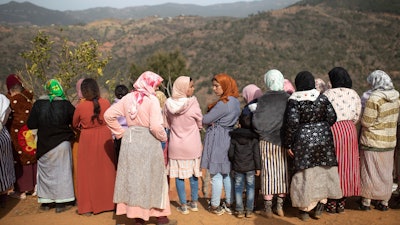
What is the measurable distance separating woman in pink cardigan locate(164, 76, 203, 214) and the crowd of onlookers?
0.04 feet

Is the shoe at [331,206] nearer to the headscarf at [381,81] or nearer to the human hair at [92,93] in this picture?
the headscarf at [381,81]

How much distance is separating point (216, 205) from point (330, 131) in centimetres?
179

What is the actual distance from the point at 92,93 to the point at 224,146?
185cm

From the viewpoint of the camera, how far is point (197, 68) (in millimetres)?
25797

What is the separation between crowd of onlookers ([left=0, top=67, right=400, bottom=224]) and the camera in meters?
3.83

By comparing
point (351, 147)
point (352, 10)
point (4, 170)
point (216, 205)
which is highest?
point (352, 10)

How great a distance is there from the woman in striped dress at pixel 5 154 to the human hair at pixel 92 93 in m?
1.23

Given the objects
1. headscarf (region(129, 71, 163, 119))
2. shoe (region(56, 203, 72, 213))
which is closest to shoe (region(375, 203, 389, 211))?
headscarf (region(129, 71, 163, 119))

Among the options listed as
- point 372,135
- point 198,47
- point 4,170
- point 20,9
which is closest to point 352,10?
point 198,47

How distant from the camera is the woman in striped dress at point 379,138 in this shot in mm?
4250

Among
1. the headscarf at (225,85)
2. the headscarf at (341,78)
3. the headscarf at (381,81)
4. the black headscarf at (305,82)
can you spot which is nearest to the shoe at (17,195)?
the headscarf at (225,85)

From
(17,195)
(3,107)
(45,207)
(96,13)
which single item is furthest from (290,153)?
(96,13)

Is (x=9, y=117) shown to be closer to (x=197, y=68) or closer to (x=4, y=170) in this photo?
(x=4, y=170)

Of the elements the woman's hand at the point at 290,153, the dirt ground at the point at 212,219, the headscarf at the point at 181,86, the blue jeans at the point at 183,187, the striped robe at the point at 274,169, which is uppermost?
the headscarf at the point at 181,86
